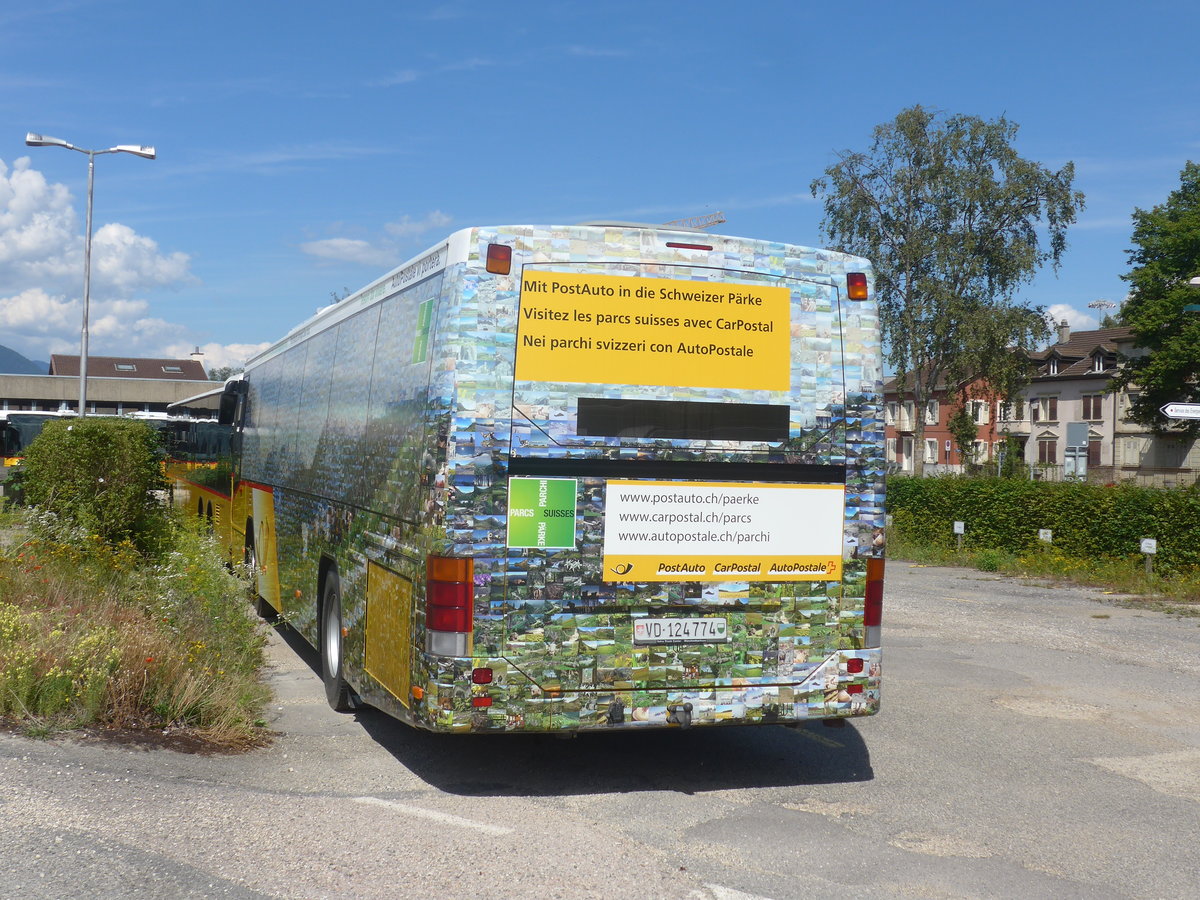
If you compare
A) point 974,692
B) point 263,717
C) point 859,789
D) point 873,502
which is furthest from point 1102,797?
point 263,717

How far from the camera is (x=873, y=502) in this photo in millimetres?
6906

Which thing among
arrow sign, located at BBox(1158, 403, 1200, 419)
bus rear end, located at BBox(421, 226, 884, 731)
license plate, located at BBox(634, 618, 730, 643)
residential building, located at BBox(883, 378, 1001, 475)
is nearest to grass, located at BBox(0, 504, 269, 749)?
bus rear end, located at BBox(421, 226, 884, 731)

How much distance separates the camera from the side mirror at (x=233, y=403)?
15547 mm

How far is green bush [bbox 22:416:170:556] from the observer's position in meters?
14.2

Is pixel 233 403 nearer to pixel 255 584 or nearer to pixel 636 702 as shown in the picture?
pixel 255 584

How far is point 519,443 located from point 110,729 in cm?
301

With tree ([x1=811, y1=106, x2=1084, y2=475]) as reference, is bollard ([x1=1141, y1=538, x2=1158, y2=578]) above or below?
below

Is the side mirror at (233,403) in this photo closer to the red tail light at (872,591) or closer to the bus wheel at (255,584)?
the bus wheel at (255,584)

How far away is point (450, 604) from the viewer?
243 inches

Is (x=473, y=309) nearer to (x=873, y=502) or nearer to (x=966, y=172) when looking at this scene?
(x=873, y=502)

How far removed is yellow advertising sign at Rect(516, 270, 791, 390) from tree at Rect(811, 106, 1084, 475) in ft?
130

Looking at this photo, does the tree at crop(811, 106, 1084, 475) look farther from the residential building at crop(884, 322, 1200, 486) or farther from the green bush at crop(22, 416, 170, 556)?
the green bush at crop(22, 416, 170, 556)

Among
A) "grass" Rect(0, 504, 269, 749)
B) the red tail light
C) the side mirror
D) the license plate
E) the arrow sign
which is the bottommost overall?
"grass" Rect(0, 504, 269, 749)

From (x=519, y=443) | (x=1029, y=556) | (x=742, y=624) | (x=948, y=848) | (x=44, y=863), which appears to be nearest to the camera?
(x=44, y=863)
